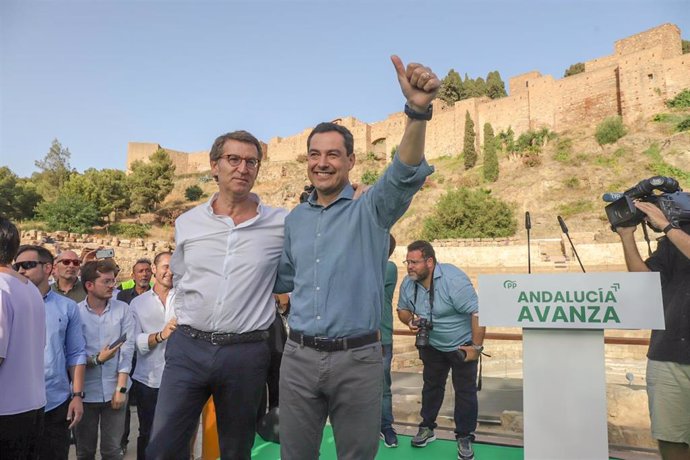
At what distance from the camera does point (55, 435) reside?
3088 mm

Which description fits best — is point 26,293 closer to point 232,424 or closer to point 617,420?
point 232,424

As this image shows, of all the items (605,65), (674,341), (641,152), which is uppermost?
(605,65)

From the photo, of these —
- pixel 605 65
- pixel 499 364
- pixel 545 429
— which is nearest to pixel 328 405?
pixel 545 429

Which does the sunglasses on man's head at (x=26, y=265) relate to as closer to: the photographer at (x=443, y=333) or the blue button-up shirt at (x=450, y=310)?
the photographer at (x=443, y=333)

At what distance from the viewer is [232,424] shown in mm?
2404

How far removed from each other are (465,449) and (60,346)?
10.5 ft

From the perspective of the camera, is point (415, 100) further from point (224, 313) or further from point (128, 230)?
point (128, 230)

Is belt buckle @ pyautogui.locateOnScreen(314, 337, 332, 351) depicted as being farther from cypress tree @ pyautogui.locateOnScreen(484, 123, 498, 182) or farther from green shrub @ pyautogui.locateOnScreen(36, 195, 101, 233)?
green shrub @ pyautogui.locateOnScreen(36, 195, 101, 233)

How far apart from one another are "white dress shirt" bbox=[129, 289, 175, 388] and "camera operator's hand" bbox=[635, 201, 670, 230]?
11.7 ft

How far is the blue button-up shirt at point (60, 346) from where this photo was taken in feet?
10.3

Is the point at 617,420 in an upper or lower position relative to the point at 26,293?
lower

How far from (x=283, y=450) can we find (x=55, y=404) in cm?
184

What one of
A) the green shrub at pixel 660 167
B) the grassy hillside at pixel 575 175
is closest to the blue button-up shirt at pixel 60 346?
the grassy hillside at pixel 575 175

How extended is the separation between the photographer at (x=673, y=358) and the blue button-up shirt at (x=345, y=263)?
6.41ft
